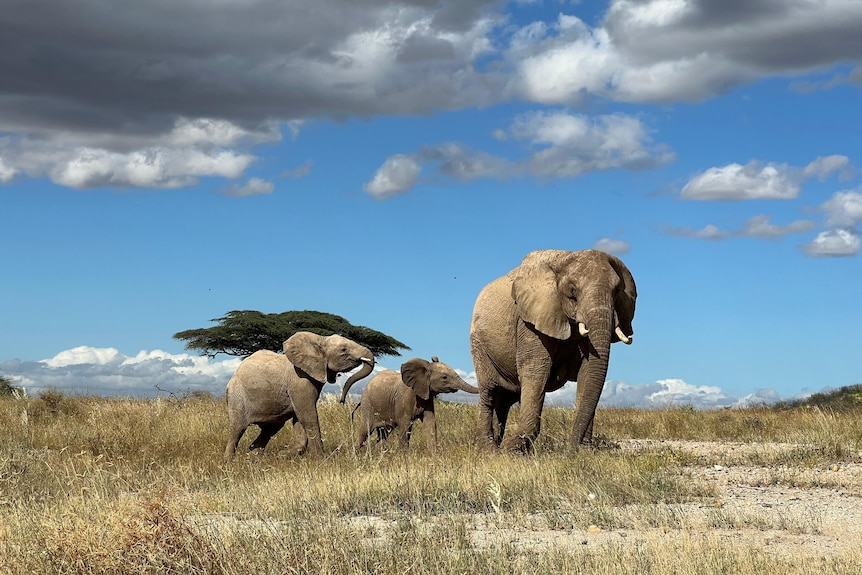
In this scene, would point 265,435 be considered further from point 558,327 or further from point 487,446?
point 558,327

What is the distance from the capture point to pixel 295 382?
15.1 m

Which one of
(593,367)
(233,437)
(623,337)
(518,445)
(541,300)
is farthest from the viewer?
(233,437)

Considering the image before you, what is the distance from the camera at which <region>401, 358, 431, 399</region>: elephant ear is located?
1554 centimetres

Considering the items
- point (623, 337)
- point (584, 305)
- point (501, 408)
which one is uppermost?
point (584, 305)

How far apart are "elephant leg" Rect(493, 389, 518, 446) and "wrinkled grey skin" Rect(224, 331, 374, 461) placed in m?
2.04

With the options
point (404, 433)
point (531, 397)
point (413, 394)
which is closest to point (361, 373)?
point (413, 394)

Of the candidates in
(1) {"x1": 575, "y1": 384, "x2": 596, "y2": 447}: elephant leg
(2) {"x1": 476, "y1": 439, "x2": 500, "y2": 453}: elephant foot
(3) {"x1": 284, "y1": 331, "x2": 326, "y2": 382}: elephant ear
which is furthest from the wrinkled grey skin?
(1) {"x1": 575, "y1": 384, "x2": 596, "y2": 447}: elephant leg

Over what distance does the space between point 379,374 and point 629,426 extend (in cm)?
541

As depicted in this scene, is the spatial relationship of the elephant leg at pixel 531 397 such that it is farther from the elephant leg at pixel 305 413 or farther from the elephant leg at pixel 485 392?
the elephant leg at pixel 305 413

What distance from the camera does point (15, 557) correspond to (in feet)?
25.5

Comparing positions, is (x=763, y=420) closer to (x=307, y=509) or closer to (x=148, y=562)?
(x=307, y=509)

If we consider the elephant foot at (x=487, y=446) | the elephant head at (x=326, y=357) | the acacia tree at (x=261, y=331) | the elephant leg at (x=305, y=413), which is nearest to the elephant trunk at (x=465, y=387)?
the elephant foot at (x=487, y=446)

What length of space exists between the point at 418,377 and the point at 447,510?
6.37 metres

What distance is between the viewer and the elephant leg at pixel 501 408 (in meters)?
15.3
